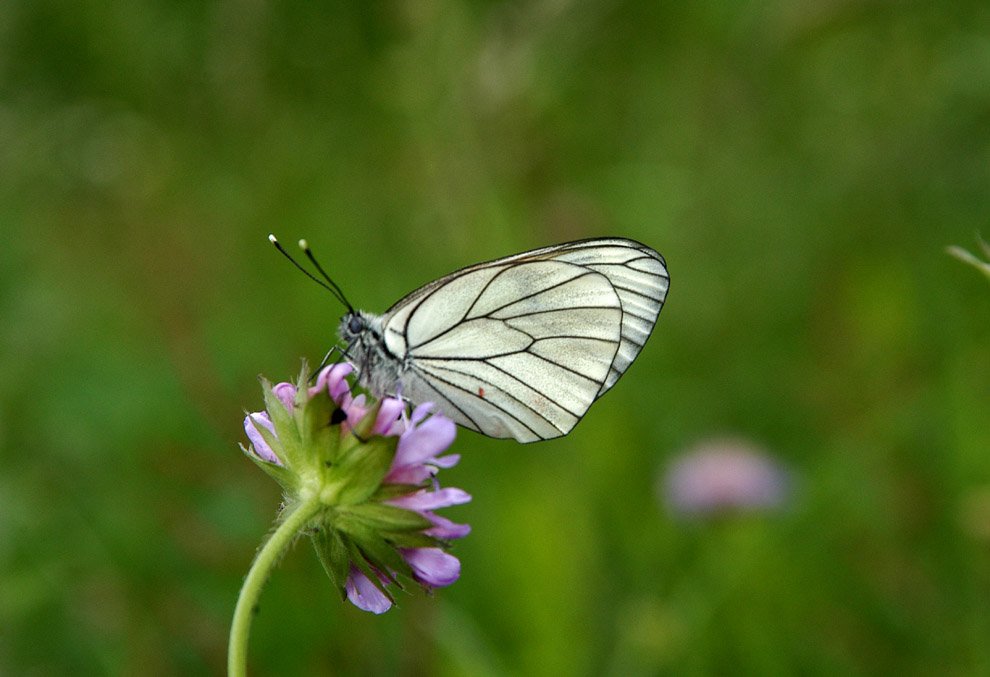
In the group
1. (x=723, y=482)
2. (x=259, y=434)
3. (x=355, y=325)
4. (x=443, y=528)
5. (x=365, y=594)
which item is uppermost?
(x=355, y=325)

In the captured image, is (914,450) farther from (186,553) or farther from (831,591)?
(186,553)

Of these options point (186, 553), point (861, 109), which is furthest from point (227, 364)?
point (861, 109)

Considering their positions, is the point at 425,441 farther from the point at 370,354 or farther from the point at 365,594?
the point at 370,354

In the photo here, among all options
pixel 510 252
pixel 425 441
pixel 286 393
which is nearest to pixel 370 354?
pixel 286 393

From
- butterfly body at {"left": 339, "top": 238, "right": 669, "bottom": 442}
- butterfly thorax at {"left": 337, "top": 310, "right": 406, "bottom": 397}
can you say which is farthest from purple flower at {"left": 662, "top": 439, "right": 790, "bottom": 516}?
butterfly thorax at {"left": 337, "top": 310, "right": 406, "bottom": 397}

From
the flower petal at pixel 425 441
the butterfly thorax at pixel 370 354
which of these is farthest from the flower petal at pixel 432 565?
the butterfly thorax at pixel 370 354

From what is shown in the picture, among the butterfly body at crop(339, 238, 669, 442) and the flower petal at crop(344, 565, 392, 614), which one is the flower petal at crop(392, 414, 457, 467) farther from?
the butterfly body at crop(339, 238, 669, 442)

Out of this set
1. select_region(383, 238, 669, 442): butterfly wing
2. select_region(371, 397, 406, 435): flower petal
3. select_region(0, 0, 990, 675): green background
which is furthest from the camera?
select_region(0, 0, 990, 675): green background
